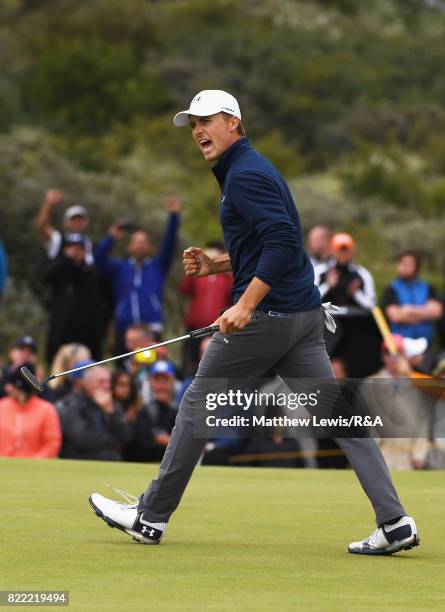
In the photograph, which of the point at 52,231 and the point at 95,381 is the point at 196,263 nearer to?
the point at 95,381

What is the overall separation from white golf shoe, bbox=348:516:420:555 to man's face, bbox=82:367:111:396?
23.3 feet

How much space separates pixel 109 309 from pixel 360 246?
32721 millimetres

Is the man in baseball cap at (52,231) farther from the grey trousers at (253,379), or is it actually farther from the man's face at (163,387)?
the grey trousers at (253,379)

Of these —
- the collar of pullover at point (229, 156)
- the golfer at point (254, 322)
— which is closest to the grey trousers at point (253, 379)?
the golfer at point (254, 322)

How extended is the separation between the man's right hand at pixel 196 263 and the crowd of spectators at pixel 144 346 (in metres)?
4.40

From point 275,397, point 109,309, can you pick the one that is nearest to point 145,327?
point 109,309

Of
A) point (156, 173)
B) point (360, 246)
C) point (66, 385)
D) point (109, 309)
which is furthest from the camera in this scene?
point (156, 173)

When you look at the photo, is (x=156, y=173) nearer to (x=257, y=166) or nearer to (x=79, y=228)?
(x=79, y=228)

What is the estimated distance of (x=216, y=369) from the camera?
8.36m

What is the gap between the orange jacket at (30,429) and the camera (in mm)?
14547

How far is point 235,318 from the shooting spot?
26.5 feet

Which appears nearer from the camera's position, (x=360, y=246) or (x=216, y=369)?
(x=216, y=369)

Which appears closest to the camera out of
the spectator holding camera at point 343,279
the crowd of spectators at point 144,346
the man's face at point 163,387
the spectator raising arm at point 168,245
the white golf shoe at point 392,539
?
the white golf shoe at point 392,539

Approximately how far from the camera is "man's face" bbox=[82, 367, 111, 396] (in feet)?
49.8
